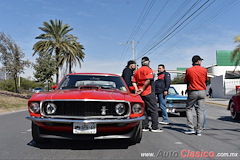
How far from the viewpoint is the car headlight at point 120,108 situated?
404cm

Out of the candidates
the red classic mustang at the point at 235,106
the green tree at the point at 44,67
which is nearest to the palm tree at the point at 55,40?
the green tree at the point at 44,67

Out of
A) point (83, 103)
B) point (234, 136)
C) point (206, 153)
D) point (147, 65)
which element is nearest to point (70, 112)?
point (83, 103)

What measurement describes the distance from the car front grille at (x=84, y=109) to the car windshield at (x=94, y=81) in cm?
146

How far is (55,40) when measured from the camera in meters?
28.4

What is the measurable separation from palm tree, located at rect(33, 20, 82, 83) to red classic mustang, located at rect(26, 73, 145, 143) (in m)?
24.5

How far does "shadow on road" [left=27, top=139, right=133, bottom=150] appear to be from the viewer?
14.3 feet

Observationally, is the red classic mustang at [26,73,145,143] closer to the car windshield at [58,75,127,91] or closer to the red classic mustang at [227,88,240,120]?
the car windshield at [58,75,127,91]

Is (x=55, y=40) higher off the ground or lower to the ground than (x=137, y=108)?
higher

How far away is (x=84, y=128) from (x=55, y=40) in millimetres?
25990

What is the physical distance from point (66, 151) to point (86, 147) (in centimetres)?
39

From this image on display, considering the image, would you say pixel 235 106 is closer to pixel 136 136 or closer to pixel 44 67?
pixel 136 136

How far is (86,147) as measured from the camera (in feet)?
14.3

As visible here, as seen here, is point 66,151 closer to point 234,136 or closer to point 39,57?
point 234,136

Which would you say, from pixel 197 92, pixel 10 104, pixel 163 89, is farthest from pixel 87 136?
pixel 10 104
